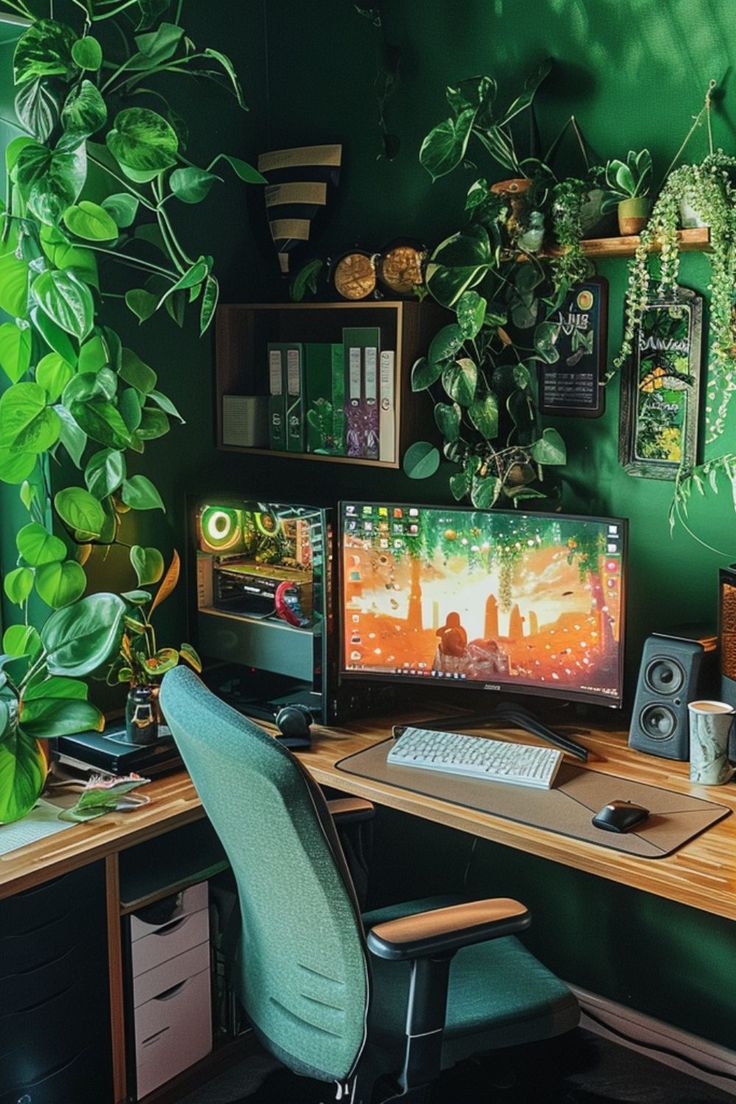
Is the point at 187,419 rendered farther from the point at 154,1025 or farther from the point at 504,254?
the point at 154,1025

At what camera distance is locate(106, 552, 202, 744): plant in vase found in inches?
102

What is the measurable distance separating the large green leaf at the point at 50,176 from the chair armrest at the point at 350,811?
4.29 ft

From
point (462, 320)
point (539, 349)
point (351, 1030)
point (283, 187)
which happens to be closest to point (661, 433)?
point (539, 349)

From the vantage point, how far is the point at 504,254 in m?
2.49

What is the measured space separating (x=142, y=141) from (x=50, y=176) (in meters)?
0.20

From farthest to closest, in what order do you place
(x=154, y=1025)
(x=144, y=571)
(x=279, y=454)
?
1. (x=279, y=454)
2. (x=144, y=571)
3. (x=154, y=1025)

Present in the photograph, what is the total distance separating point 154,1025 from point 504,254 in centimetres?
180

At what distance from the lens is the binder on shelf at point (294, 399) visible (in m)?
2.85

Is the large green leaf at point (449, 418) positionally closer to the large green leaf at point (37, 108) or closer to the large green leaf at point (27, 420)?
the large green leaf at point (27, 420)

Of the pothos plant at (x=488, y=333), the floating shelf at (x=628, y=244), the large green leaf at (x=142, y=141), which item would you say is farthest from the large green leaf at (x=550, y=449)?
the large green leaf at (x=142, y=141)

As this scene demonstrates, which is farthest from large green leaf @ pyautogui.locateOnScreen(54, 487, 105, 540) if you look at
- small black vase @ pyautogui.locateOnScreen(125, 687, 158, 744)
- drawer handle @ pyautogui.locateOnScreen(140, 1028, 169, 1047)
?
drawer handle @ pyautogui.locateOnScreen(140, 1028, 169, 1047)

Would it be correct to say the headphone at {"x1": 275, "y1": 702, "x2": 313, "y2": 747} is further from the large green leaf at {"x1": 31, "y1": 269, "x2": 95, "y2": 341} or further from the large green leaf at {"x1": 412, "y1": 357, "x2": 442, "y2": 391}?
the large green leaf at {"x1": 31, "y1": 269, "x2": 95, "y2": 341}

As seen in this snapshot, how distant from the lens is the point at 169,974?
248cm

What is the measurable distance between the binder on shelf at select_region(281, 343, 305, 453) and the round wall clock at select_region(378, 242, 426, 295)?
303 millimetres
